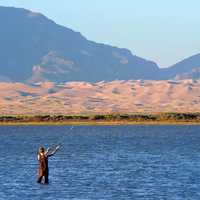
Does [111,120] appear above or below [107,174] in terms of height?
above

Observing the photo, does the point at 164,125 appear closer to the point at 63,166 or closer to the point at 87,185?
the point at 63,166

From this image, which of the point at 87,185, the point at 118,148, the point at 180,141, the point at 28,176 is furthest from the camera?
the point at 180,141

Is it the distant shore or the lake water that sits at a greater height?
the distant shore

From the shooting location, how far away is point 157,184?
A: 55.7 m

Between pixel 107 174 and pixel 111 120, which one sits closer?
pixel 107 174

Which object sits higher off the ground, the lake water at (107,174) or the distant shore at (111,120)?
the distant shore at (111,120)

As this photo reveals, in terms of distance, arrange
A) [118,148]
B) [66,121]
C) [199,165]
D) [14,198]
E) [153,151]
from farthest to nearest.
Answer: [66,121], [118,148], [153,151], [199,165], [14,198]

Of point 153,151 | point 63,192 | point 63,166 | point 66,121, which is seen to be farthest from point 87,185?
point 66,121

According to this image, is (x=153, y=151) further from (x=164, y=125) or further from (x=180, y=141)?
(x=164, y=125)

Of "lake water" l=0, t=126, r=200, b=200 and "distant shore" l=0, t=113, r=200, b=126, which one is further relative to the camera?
"distant shore" l=0, t=113, r=200, b=126

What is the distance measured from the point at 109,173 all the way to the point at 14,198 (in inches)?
589

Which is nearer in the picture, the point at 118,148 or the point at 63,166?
the point at 63,166

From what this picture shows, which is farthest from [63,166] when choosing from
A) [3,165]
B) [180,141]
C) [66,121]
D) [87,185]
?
[66,121]

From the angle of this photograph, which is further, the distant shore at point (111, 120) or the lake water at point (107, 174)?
the distant shore at point (111, 120)
